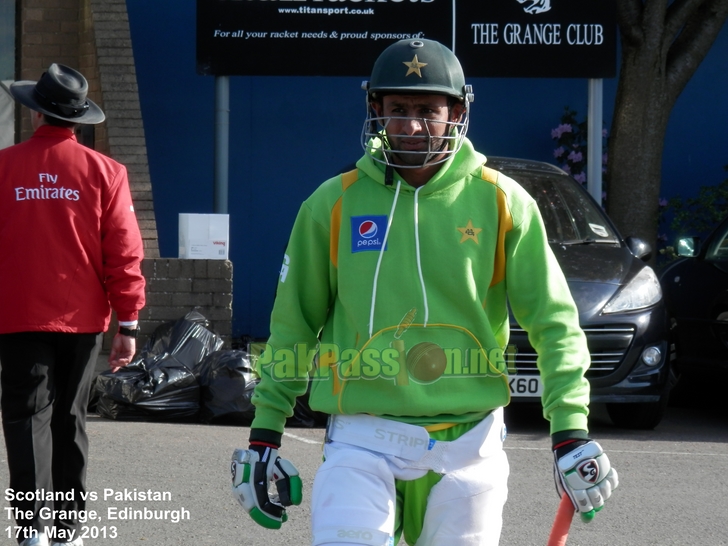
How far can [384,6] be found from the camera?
1002 cm

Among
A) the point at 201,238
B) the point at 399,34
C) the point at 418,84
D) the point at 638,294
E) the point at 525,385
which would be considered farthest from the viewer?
the point at 399,34

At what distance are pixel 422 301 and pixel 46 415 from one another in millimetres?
2291

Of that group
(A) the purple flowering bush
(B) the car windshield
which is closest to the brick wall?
(B) the car windshield

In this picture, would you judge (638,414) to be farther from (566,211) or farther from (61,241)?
(61,241)

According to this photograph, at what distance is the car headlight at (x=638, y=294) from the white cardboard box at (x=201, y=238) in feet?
10.8

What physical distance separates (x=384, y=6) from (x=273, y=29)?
0.98 m

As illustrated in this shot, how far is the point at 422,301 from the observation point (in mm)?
2965

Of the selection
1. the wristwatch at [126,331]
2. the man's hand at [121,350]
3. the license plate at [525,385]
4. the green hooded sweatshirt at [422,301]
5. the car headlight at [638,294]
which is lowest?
the license plate at [525,385]

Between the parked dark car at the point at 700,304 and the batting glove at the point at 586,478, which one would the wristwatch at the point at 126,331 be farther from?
the parked dark car at the point at 700,304

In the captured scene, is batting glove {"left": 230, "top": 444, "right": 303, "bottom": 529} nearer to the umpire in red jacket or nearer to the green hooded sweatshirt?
the green hooded sweatshirt

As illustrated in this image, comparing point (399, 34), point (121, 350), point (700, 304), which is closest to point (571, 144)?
point (399, 34)

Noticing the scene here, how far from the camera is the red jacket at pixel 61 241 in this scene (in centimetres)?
469

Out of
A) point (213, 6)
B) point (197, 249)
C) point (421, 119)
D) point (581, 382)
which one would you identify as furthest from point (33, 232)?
point (213, 6)

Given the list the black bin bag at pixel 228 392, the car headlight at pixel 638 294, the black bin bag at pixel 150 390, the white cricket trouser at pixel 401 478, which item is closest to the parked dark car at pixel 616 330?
the car headlight at pixel 638 294
